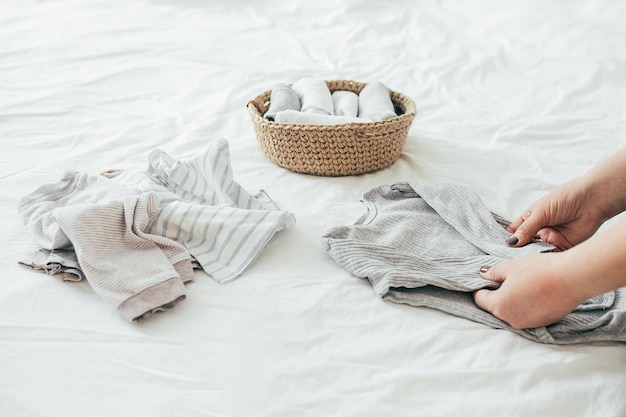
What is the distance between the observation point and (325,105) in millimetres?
1313

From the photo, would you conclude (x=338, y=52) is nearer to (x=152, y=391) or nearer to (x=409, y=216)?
(x=409, y=216)

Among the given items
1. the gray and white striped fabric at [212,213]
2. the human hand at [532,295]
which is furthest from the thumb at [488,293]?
the gray and white striped fabric at [212,213]

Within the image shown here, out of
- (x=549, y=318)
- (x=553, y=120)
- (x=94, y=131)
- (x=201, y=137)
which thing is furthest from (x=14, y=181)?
(x=553, y=120)

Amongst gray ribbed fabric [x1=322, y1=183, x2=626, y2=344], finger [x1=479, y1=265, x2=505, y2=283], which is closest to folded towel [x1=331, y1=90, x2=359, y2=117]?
gray ribbed fabric [x1=322, y1=183, x2=626, y2=344]

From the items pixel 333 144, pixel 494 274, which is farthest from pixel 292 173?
pixel 494 274

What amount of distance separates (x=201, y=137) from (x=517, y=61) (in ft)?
2.98

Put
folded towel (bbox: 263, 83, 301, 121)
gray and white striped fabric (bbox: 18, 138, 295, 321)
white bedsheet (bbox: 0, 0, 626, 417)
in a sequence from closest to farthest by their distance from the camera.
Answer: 1. white bedsheet (bbox: 0, 0, 626, 417)
2. gray and white striped fabric (bbox: 18, 138, 295, 321)
3. folded towel (bbox: 263, 83, 301, 121)

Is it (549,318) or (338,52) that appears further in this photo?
(338,52)

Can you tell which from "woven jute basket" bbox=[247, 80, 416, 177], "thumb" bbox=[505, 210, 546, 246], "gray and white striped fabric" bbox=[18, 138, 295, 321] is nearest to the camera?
"gray and white striped fabric" bbox=[18, 138, 295, 321]

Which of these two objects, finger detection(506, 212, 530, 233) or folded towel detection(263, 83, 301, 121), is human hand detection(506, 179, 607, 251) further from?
folded towel detection(263, 83, 301, 121)

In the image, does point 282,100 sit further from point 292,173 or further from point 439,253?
point 439,253

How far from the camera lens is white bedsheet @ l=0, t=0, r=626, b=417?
730mm

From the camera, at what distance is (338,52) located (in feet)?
6.10

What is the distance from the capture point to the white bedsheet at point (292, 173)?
2.39 ft
